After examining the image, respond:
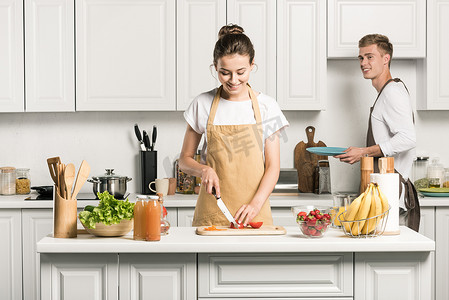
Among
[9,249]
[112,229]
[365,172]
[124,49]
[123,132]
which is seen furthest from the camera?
[123,132]

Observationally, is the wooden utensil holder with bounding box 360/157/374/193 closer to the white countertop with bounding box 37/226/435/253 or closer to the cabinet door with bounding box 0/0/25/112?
the white countertop with bounding box 37/226/435/253

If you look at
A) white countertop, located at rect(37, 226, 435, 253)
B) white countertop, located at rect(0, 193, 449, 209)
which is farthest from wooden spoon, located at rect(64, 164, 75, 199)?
white countertop, located at rect(0, 193, 449, 209)

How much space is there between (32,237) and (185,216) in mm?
1024

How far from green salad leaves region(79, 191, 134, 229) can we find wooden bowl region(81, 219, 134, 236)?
0.03 metres

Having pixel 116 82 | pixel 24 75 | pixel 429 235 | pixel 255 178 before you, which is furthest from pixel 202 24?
pixel 429 235

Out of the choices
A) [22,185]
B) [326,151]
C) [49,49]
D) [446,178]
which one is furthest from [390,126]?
[22,185]

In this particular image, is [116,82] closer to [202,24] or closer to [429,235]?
[202,24]

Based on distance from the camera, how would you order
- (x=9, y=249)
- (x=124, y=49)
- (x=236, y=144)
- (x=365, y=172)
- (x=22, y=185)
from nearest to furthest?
1. (x=365, y=172)
2. (x=236, y=144)
3. (x=9, y=249)
4. (x=124, y=49)
5. (x=22, y=185)

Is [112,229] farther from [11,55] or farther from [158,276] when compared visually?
[11,55]

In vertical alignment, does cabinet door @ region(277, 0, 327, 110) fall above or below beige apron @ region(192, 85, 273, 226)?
above

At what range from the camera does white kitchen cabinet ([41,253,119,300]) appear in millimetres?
2303

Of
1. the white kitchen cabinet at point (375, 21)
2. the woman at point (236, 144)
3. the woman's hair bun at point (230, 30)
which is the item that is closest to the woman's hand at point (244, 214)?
the woman at point (236, 144)

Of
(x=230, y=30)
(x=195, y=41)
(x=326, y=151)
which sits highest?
(x=195, y=41)

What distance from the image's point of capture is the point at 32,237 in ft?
13.1
